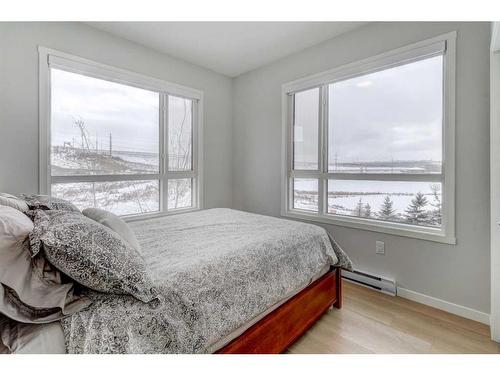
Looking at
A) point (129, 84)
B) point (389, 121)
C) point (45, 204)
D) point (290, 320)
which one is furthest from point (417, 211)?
point (129, 84)

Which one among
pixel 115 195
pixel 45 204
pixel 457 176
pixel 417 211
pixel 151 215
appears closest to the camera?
pixel 45 204

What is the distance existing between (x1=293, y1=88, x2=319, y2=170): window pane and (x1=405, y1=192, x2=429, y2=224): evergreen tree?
43.4 inches

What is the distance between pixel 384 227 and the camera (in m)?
2.45

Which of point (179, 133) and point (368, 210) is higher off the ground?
point (179, 133)

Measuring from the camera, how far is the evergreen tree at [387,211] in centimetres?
249

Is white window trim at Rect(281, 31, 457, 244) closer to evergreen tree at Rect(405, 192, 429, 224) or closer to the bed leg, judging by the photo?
evergreen tree at Rect(405, 192, 429, 224)

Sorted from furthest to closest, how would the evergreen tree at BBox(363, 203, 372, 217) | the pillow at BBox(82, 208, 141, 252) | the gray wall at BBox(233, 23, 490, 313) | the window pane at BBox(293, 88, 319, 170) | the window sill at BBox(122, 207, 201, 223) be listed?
the window pane at BBox(293, 88, 319, 170) → the window sill at BBox(122, 207, 201, 223) → the evergreen tree at BBox(363, 203, 372, 217) → the gray wall at BBox(233, 23, 490, 313) → the pillow at BBox(82, 208, 141, 252)

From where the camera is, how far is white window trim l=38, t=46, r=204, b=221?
7.47 feet

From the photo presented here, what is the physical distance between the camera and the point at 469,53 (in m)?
1.93

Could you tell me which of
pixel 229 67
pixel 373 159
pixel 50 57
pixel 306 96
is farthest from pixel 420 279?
pixel 50 57

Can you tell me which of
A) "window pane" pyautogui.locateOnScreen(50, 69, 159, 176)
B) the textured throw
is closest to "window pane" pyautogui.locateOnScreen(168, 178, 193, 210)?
"window pane" pyautogui.locateOnScreen(50, 69, 159, 176)

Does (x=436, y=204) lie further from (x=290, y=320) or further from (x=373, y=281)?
(x=290, y=320)

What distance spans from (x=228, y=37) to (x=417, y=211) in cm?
271
